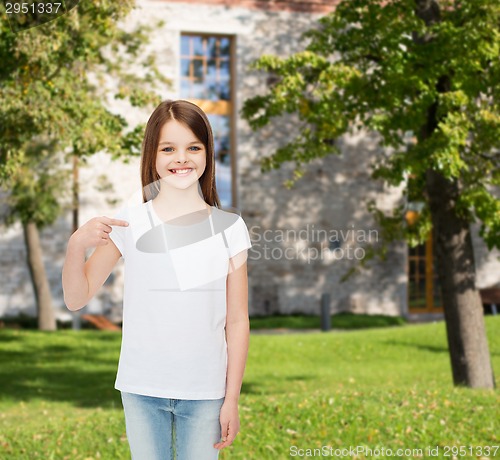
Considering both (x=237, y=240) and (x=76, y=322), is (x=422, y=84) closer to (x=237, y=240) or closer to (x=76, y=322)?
(x=237, y=240)

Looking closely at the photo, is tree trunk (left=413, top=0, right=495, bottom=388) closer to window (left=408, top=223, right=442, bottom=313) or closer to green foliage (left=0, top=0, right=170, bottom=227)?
green foliage (left=0, top=0, right=170, bottom=227)

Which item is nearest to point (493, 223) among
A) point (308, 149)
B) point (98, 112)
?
point (308, 149)

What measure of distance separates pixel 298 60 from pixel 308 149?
1397 mm

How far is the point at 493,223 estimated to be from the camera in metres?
9.21

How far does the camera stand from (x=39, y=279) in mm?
19109

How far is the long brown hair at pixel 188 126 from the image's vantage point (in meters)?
2.62

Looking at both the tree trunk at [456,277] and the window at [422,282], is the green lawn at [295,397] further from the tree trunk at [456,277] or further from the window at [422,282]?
the window at [422,282]

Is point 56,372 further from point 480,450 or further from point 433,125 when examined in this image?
point 480,450

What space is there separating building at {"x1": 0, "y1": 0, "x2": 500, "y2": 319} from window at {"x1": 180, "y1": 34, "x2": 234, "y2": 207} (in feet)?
0.10

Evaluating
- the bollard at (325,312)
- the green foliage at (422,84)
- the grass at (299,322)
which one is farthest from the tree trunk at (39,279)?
the green foliage at (422,84)

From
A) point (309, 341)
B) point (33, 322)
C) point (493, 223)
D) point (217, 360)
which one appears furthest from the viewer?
point (33, 322)

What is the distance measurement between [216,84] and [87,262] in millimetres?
20889

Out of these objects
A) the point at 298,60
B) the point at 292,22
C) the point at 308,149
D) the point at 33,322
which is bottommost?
the point at 33,322

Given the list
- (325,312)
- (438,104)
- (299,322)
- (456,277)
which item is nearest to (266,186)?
(299,322)
